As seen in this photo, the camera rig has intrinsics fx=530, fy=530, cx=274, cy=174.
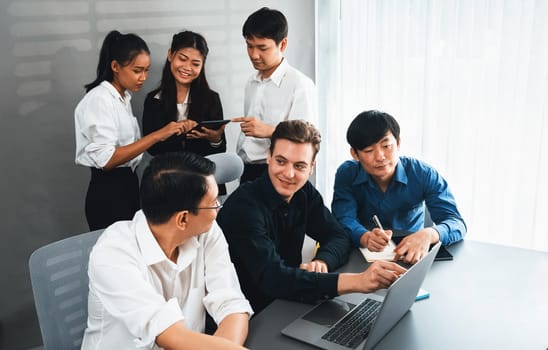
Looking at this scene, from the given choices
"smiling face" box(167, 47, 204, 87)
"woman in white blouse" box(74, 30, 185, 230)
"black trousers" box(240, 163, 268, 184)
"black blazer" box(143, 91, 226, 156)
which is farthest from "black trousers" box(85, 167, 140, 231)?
"black trousers" box(240, 163, 268, 184)

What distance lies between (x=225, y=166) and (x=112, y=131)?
0.63 meters

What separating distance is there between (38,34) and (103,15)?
339 mm

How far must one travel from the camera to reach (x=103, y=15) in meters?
2.69

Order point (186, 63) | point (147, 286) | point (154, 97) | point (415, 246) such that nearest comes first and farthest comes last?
point (147, 286) → point (415, 246) → point (186, 63) → point (154, 97)

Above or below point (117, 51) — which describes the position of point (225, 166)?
below

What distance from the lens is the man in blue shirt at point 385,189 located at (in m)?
2.15

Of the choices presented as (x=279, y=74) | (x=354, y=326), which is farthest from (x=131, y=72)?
(x=354, y=326)

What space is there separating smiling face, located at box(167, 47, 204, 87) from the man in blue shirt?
85 cm

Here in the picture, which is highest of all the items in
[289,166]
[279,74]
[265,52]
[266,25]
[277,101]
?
[266,25]

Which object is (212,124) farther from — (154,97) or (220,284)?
(220,284)

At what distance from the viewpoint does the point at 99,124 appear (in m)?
2.29

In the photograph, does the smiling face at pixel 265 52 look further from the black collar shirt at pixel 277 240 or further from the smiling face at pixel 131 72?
the black collar shirt at pixel 277 240

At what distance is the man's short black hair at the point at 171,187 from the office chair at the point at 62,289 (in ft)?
0.93

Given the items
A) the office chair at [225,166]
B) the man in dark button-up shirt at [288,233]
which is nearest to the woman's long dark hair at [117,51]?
the office chair at [225,166]
